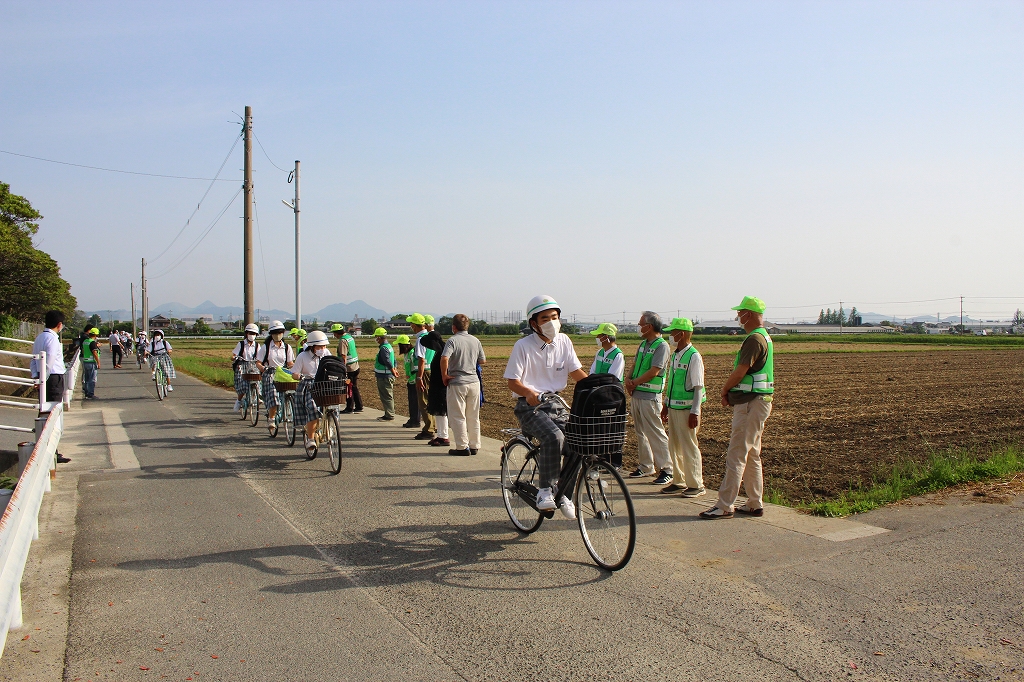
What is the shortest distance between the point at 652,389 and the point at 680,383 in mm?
537

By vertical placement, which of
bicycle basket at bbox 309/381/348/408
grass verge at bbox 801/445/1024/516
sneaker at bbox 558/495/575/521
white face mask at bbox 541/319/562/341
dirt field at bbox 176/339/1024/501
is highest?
white face mask at bbox 541/319/562/341

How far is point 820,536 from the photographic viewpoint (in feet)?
19.6

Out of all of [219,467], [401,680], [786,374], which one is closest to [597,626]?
[401,680]

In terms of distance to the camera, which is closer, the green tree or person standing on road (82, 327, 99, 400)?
person standing on road (82, 327, 99, 400)

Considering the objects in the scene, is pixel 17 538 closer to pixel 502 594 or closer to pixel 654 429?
pixel 502 594

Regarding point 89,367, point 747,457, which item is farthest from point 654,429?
point 89,367

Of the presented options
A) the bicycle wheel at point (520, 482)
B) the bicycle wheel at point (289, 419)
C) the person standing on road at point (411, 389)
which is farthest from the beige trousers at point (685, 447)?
the person standing on road at point (411, 389)

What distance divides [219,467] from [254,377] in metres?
4.41

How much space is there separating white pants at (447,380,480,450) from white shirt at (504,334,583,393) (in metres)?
4.59

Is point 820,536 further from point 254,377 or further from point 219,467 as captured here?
point 254,377

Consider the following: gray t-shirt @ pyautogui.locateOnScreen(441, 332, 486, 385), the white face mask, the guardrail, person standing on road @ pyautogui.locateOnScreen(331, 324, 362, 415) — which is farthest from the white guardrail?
person standing on road @ pyautogui.locateOnScreen(331, 324, 362, 415)

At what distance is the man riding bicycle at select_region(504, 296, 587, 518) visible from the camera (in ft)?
18.5

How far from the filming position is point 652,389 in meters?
8.33

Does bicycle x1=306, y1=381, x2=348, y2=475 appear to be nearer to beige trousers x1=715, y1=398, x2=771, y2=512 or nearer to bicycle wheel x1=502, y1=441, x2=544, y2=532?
bicycle wheel x1=502, y1=441, x2=544, y2=532
